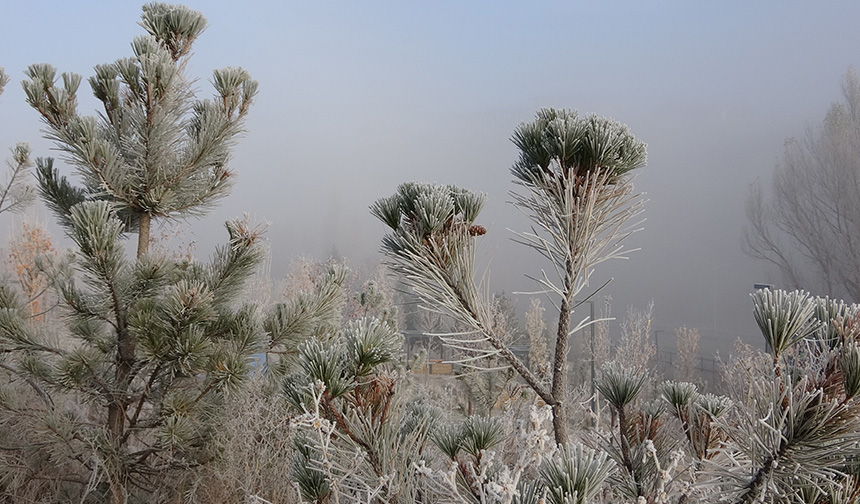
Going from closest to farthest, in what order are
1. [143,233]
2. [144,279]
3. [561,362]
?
[561,362], [144,279], [143,233]

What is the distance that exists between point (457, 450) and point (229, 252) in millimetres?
1887

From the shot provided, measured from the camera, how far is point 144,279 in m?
2.52

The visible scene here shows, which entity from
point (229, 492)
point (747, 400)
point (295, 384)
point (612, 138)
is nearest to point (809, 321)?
point (747, 400)

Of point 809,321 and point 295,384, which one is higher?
point 809,321

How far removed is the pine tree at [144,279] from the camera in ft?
7.88

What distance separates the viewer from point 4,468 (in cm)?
273

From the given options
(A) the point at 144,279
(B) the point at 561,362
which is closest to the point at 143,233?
(A) the point at 144,279

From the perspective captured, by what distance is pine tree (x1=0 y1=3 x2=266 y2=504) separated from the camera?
2402 mm

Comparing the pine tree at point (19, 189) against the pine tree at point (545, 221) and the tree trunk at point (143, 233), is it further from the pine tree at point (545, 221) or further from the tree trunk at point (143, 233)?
the pine tree at point (545, 221)

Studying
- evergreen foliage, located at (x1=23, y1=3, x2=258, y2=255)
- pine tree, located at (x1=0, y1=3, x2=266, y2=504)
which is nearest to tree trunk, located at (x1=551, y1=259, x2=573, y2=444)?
pine tree, located at (x1=0, y1=3, x2=266, y2=504)

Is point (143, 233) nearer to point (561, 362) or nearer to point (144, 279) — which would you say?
point (144, 279)

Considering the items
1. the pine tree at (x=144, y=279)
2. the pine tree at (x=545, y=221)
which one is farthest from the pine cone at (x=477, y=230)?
the pine tree at (x=144, y=279)

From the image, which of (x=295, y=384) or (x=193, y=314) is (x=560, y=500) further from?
(x=193, y=314)

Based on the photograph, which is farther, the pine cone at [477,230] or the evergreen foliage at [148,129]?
the evergreen foliage at [148,129]
